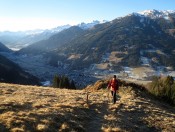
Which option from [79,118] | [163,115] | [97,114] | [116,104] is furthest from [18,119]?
[163,115]

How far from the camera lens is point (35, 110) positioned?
30.4 m

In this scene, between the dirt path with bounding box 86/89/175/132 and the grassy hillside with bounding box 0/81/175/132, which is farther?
the dirt path with bounding box 86/89/175/132

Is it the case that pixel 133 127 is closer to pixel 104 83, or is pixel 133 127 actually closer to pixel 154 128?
pixel 154 128

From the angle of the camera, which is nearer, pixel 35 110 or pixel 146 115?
pixel 35 110

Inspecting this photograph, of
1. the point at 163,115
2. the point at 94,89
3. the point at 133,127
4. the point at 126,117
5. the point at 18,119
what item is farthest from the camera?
the point at 94,89

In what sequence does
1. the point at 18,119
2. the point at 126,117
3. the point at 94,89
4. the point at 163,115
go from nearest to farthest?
the point at 18,119 → the point at 126,117 → the point at 163,115 → the point at 94,89

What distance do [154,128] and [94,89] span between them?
22.2 metres

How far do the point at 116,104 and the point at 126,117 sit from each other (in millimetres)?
4760

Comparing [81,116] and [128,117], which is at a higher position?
[81,116]

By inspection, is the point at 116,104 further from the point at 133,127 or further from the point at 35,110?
the point at 35,110

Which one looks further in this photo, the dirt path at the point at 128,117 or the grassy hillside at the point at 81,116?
the dirt path at the point at 128,117

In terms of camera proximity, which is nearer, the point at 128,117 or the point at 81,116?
Result: the point at 81,116

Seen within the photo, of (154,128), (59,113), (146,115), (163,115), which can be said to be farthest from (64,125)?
(163,115)

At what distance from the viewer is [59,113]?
29875mm
